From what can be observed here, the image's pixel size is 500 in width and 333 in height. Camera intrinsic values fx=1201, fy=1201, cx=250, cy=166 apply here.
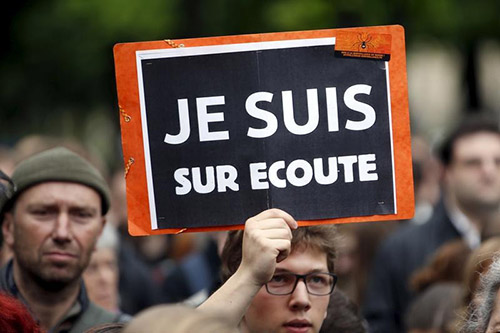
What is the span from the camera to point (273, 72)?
454cm

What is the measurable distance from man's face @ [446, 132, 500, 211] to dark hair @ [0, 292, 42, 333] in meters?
4.96

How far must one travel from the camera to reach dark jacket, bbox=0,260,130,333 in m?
5.29

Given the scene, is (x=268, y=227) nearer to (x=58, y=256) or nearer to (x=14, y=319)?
(x=14, y=319)

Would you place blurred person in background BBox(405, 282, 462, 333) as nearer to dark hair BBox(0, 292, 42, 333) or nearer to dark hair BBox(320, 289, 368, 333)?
dark hair BBox(320, 289, 368, 333)

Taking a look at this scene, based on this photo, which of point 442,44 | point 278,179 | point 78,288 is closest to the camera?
point 278,179

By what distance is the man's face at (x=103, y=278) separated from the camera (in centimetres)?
739

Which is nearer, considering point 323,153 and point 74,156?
point 323,153

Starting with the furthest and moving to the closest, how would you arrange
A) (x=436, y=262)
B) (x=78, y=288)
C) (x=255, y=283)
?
1. (x=436, y=262)
2. (x=78, y=288)
3. (x=255, y=283)

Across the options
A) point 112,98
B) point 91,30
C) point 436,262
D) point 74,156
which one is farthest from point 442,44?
point 74,156

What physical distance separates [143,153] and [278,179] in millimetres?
522

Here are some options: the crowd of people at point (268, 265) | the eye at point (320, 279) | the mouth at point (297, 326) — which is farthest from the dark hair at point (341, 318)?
the mouth at point (297, 326)

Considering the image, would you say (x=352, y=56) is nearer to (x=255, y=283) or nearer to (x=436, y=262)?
(x=255, y=283)

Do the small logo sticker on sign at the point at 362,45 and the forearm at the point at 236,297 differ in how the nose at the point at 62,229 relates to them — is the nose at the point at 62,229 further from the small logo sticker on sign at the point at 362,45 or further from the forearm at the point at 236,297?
the small logo sticker on sign at the point at 362,45

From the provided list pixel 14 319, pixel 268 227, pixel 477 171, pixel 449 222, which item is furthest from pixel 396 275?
pixel 14 319
